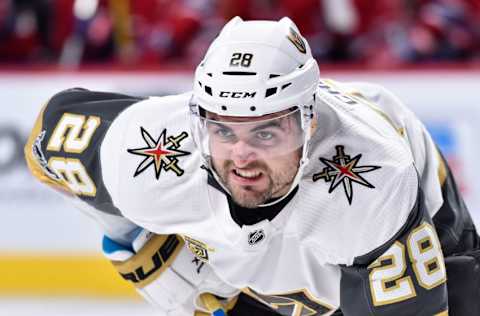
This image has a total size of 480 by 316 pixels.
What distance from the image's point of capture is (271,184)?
2.32 meters

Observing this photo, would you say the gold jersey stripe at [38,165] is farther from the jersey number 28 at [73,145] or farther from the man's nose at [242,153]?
the man's nose at [242,153]

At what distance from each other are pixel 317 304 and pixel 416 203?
514 mm

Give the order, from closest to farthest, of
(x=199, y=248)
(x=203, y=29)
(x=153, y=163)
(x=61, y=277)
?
1. (x=153, y=163)
2. (x=199, y=248)
3. (x=61, y=277)
4. (x=203, y=29)

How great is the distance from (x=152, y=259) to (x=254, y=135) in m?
0.75

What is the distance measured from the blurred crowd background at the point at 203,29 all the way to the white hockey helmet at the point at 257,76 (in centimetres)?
260

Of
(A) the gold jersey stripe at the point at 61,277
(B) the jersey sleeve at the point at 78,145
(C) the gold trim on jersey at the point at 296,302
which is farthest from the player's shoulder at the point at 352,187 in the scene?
(A) the gold jersey stripe at the point at 61,277

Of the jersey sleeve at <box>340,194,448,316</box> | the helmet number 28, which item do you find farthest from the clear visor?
the jersey sleeve at <box>340,194,448,316</box>

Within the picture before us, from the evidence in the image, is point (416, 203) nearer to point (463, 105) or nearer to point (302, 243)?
point (302, 243)

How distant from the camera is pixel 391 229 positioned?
2254mm

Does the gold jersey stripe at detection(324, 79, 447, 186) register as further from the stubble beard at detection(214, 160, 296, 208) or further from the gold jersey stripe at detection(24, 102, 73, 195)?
the gold jersey stripe at detection(24, 102, 73, 195)

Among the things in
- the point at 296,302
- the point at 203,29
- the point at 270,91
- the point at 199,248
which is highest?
the point at 270,91

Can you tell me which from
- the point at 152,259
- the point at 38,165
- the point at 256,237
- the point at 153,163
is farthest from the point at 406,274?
the point at 38,165

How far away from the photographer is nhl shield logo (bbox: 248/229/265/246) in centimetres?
239

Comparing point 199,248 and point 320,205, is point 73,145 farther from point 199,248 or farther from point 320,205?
point 320,205
